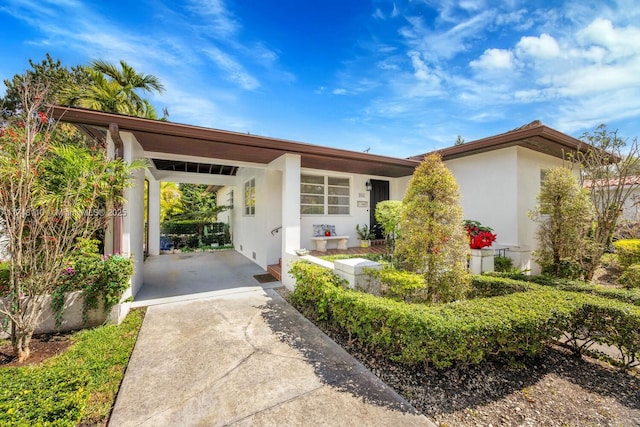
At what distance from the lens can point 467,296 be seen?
15.4ft

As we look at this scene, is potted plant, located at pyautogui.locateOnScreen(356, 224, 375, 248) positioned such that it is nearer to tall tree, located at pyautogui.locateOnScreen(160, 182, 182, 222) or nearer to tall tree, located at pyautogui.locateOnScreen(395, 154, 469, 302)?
tall tree, located at pyautogui.locateOnScreen(395, 154, 469, 302)

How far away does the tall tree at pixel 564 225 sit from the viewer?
17.0ft

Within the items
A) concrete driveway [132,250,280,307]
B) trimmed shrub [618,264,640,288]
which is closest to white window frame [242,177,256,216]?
concrete driveway [132,250,280,307]

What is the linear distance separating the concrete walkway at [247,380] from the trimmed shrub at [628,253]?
881 centimetres

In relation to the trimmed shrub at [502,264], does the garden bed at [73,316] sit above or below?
below

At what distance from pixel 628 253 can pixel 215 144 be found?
11.1 metres

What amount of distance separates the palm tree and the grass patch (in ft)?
30.8

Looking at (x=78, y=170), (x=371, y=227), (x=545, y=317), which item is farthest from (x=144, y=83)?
(x=545, y=317)

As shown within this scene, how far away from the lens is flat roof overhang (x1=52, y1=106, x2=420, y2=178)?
4523 millimetres

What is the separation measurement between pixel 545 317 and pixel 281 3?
24.7ft

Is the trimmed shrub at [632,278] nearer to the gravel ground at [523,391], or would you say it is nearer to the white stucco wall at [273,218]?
the gravel ground at [523,391]

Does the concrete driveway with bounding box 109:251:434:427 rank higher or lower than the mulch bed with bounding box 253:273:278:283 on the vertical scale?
lower

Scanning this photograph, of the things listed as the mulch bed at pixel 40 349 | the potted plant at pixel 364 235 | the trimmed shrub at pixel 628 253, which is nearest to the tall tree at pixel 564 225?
the trimmed shrub at pixel 628 253

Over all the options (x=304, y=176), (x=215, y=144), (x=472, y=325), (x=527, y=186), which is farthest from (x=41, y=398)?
(x=527, y=186)
